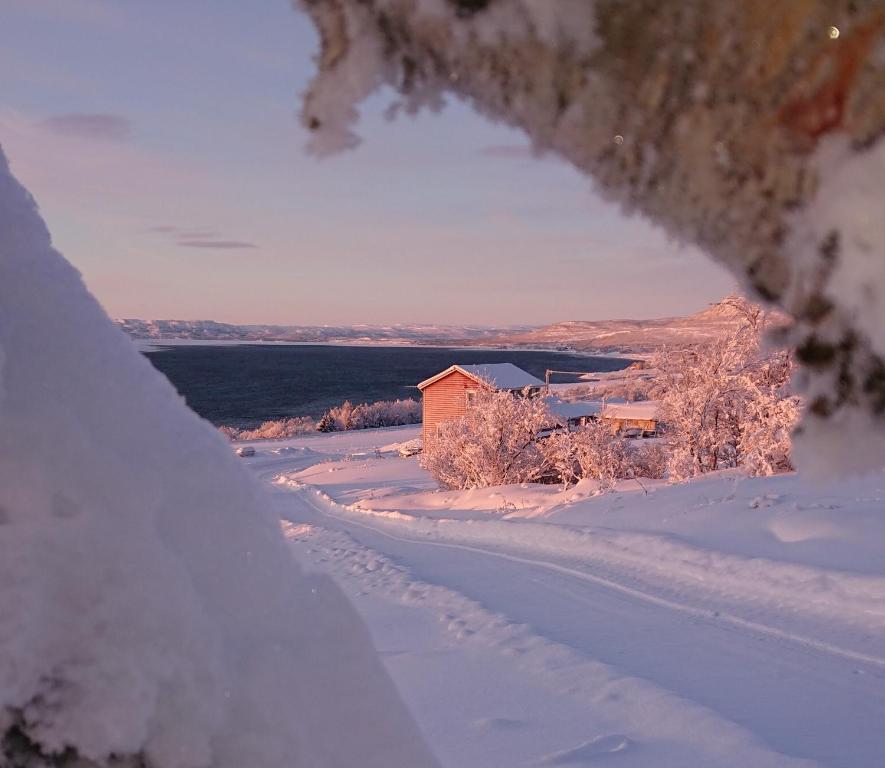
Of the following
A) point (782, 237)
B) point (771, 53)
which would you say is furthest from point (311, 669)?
point (771, 53)

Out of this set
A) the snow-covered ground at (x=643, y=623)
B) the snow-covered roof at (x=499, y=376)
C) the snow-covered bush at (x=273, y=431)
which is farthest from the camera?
the snow-covered bush at (x=273, y=431)

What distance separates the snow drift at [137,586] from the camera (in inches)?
44.4

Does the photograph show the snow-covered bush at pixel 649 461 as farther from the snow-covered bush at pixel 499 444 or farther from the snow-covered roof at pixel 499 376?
the snow-covered roof at pixel 499 376

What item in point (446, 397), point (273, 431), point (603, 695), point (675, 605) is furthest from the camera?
point (273, 431)

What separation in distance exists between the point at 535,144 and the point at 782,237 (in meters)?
0.27

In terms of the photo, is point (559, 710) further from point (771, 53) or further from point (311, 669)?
point (771, 53)

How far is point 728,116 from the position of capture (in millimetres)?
668

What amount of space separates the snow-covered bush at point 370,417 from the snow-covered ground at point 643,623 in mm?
30352

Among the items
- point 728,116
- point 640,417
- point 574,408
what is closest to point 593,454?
point 574,408

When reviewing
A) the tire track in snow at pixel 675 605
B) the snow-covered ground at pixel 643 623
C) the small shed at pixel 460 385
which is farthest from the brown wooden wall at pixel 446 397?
the tire track in snow at pixel 675 605

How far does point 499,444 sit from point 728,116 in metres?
21.4

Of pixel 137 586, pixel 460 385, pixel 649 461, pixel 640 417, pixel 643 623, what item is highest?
pixel 137 586

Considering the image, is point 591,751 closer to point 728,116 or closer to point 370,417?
point 728,116

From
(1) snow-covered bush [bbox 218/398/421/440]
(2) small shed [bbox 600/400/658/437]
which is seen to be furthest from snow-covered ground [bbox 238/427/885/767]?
(1) snow-covered bush [bbox 218/398/421/440]
